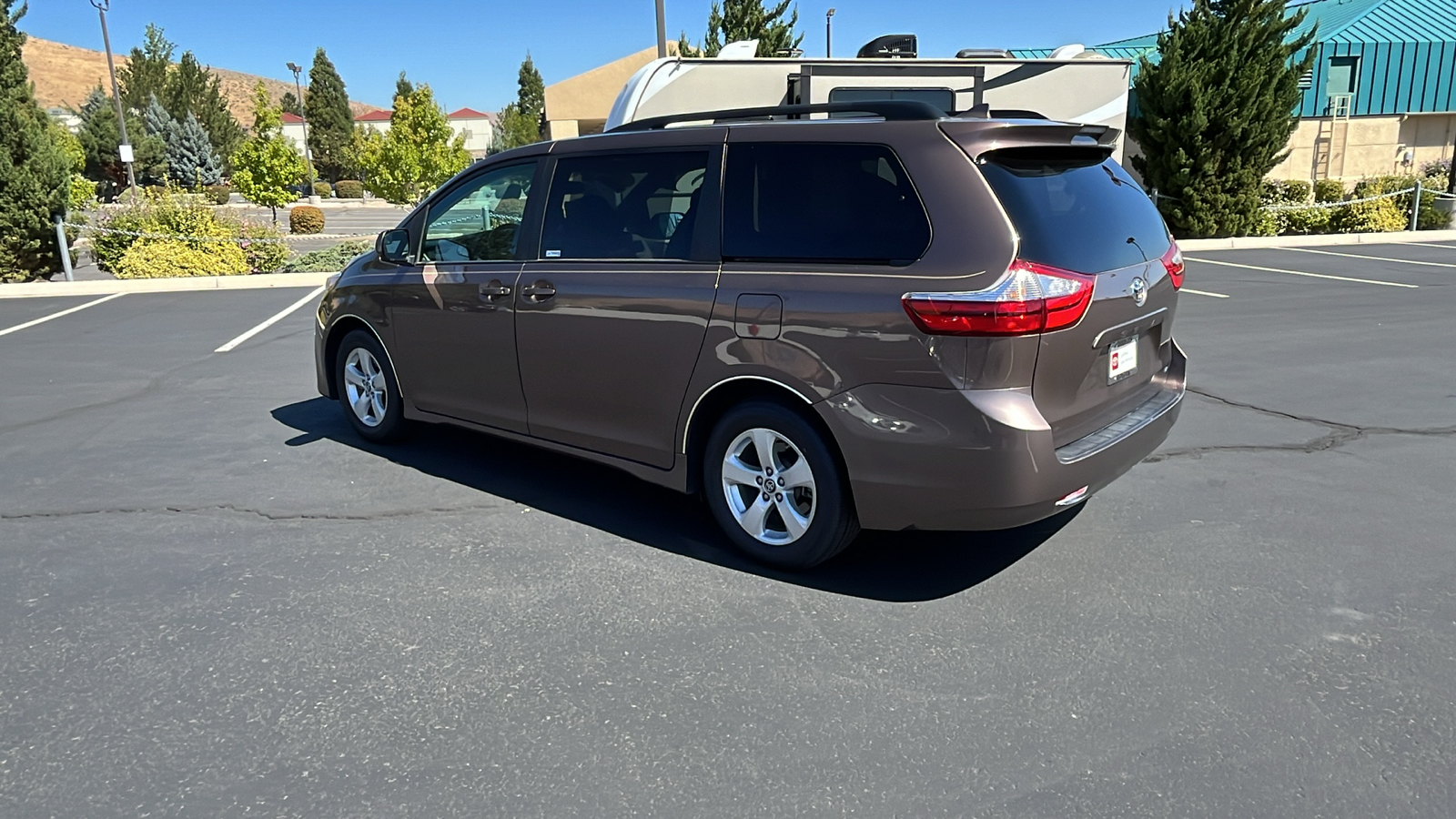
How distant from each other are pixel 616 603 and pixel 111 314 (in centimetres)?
1079

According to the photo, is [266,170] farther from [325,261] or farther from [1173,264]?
[1173,264]

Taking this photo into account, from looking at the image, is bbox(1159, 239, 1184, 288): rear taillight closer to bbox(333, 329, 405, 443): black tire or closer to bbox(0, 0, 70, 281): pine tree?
bbox(333, 329, 405, 443): black tire

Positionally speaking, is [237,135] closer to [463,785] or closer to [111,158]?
[111,158]

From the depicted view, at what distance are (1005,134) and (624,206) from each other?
1740mm

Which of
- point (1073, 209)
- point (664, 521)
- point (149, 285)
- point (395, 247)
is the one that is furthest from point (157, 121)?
point (1073, 209)

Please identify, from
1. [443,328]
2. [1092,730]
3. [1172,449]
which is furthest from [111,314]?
[1092,730]

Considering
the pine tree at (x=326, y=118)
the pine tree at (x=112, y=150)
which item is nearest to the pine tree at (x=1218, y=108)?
the pine tree at (x=112, y=150)

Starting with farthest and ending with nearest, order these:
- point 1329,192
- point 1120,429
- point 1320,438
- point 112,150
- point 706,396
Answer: point 112,150 → point 1329,192 → point 1320,438 → point 706,396 → point 1120,429

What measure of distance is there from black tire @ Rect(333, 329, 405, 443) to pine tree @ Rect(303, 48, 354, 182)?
65370mm

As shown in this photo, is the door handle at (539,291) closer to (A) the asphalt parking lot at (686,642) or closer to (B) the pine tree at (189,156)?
(A) the asphalt parking lot at (686,642)

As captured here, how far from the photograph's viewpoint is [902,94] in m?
10.4

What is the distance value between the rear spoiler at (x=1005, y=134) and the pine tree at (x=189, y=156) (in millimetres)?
59063

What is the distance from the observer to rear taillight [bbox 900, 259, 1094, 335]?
346cm

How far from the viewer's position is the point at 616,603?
3906 millimetres
